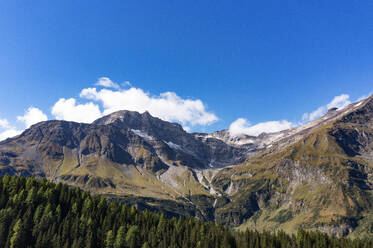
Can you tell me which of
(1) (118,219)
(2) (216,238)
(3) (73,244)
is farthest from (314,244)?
(3) (73,244)

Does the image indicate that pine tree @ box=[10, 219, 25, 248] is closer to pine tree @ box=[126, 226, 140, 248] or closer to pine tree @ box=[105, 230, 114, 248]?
pine tree @ box=[105, 230, 114, 248]

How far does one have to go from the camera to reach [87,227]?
428ft

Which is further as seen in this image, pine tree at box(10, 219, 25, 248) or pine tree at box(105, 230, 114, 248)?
pine tree at box(105, 230, 114, 248)

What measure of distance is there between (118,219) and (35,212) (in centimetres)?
4054

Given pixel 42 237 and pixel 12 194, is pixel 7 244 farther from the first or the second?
pixel 12 194

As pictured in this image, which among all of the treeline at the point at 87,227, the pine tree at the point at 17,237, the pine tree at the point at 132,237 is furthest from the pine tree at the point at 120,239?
the pine tree at the point at 17,237

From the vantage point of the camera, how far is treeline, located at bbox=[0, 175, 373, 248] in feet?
385

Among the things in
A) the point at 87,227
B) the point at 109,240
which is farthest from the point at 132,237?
the point at 87,227

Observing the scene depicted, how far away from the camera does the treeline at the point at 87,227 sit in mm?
117438

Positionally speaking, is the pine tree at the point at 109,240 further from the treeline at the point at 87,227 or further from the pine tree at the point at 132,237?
the pine tree at the point at 132,237

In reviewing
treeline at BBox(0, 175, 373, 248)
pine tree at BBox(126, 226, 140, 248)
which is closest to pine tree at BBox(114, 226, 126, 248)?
treeline at BBox(0, 175, 373, 248)

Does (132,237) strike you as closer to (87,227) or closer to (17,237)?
(87,227)

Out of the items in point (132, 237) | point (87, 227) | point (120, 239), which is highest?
point (87, 227)

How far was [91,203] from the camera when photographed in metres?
151
